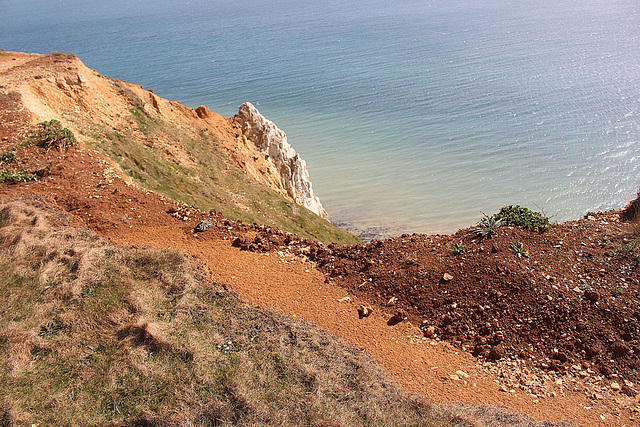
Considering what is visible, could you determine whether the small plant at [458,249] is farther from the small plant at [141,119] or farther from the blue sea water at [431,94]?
the blue sea water at [431,94]

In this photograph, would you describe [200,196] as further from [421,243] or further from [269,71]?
[269,71]

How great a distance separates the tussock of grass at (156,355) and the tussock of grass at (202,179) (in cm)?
615

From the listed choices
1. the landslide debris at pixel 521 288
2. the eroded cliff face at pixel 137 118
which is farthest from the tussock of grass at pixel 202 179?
the landslide debris at pixel 521 288

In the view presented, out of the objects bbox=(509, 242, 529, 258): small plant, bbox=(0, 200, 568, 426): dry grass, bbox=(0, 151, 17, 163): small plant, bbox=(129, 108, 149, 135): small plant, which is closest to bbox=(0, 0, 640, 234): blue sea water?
bbox=(129, 108, 149, 135): small plant

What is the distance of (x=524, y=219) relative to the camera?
10.7m

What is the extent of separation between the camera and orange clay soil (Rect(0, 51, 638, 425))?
283 inches

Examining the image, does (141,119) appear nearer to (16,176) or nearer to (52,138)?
(52,138)

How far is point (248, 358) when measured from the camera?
7398mm

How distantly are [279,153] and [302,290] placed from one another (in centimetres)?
1844

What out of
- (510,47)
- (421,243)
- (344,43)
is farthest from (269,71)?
(421,243)

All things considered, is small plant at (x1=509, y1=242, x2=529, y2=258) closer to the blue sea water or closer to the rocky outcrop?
the blue sea water

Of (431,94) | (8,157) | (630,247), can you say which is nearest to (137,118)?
(8,157)

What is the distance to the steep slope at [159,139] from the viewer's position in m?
16.4

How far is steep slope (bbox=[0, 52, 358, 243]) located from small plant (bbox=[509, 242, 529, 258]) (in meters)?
9.28
